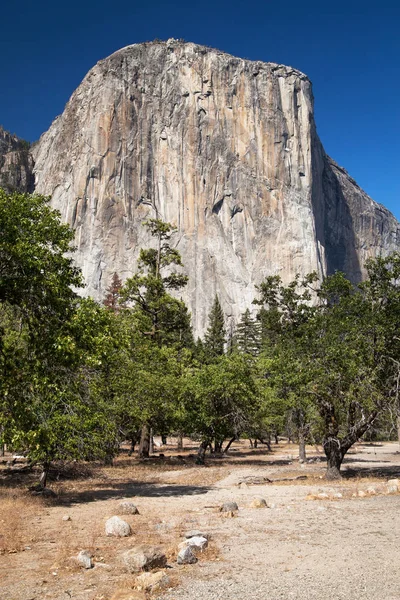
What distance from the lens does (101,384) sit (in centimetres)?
2425

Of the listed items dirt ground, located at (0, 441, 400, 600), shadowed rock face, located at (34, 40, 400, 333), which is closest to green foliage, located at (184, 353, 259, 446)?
dirt ground, located at (0, 441, 400, 600)

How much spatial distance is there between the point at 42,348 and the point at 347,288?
41.5 ft

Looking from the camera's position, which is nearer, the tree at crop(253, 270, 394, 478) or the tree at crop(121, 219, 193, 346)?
the tree at crop(253, 270, 394, 478)

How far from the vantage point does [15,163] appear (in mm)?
123188

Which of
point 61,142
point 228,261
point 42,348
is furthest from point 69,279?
point 61,142

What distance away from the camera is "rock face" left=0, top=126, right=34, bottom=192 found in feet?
389

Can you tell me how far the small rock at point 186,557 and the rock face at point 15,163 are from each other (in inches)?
→ 4565

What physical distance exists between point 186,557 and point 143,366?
2124 centimetres

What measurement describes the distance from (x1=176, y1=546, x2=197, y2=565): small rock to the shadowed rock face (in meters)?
90.4

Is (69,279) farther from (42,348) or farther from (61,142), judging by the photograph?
(61,142)

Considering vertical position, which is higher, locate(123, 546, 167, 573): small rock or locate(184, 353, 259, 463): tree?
locate(184, 353, 259, 463): tree

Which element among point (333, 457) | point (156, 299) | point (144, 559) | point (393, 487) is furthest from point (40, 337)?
point (156, 299)

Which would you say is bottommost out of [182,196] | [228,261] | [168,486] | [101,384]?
[168,486]

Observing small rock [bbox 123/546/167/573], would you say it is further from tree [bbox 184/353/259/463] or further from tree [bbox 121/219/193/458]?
tree [bbox 121/219/193/458]
